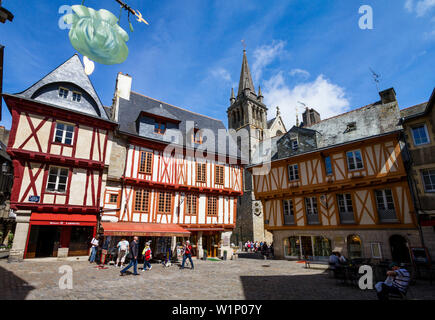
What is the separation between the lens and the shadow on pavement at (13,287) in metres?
5.61

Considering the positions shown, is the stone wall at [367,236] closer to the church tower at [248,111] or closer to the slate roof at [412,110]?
the slate roof at [412,110]

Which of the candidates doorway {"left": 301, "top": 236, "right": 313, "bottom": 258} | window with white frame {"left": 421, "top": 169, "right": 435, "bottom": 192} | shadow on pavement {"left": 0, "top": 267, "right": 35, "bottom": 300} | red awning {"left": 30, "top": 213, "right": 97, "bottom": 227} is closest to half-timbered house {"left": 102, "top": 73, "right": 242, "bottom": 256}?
red awning {"left": 30, "top": 213, "right": 97, "bottom": 227}

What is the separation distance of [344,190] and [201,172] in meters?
9.61

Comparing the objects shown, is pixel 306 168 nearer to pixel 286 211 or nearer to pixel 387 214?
pixel 286 211

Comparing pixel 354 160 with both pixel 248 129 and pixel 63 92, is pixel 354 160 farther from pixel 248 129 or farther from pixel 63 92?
pixel 248 129

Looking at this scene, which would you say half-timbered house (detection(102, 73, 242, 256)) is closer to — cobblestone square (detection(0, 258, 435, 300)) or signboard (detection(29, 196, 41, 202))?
signboard (detection(29, 196, 41, 202))

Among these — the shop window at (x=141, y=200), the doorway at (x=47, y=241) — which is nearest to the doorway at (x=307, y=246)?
the shop window at (x=141, y=200)

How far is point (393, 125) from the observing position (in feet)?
48.1

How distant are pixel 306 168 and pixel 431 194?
21.9 ft

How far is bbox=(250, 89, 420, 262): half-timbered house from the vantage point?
13.2 m

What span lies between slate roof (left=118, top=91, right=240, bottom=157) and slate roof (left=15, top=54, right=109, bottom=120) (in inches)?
75.7

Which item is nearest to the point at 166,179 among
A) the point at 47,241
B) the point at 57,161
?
the point at 57,161
